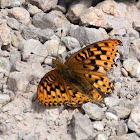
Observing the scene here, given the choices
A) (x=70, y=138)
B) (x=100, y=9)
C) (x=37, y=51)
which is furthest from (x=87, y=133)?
(x=100, y=9)

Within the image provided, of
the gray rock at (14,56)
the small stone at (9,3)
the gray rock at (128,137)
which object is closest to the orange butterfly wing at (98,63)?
the gray rock at (128,137)

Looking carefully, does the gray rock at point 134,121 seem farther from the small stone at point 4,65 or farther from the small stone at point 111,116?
the small stone at point 4,65

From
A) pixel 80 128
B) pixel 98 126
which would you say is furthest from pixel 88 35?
pixel 80 128

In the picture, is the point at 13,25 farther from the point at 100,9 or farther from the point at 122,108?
the point at 122,108

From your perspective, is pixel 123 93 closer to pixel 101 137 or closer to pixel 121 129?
pixel 121 129

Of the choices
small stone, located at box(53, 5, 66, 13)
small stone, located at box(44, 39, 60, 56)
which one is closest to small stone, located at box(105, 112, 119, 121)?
small stone, located at box(44, 39, 60, 56)

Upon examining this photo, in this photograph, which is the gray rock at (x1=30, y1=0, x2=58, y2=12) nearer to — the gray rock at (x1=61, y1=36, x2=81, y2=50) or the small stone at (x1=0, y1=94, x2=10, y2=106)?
the gray rock at (x1=61, y1=36, x2=81, y2=50)
